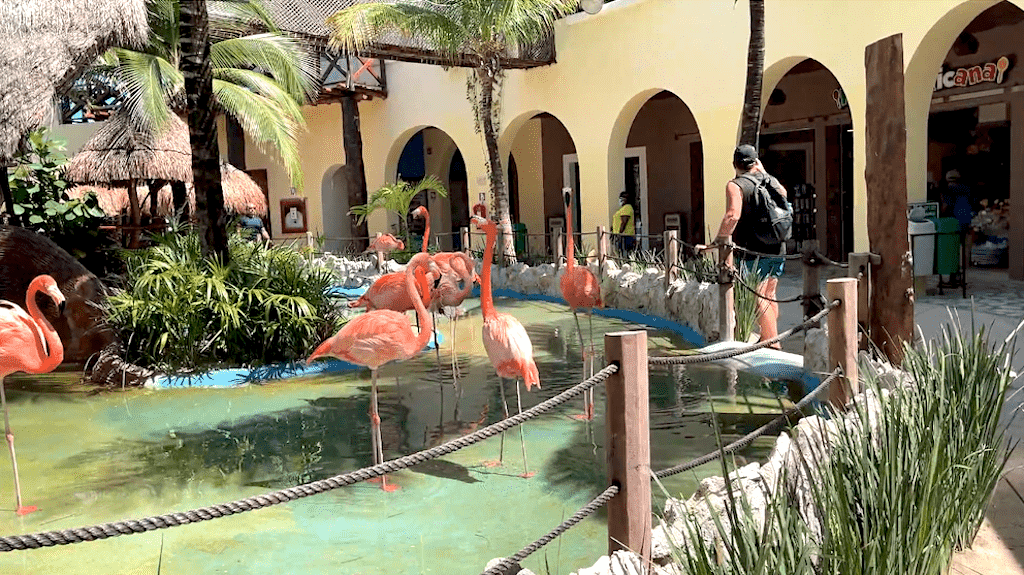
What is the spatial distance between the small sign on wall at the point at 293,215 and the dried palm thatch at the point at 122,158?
10.0 m

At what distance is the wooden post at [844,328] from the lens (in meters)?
4.26

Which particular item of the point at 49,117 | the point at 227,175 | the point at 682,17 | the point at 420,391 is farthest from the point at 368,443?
the point at 227,175

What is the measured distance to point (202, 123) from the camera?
28.3ft

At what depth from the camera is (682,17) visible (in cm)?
1336

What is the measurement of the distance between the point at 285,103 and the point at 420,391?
769 centimetres

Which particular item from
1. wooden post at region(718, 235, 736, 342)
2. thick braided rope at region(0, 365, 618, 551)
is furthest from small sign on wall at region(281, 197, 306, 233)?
thick braided rope at region(0, 365, 618, 551)

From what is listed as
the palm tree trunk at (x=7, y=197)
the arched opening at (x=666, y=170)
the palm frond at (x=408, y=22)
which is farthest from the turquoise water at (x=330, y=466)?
the arched opening at (x=666, y=170)

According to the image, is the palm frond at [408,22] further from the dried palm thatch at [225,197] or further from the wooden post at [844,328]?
the wooden post at [844,328]

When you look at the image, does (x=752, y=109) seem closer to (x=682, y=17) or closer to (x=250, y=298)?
(x=682, y=17)

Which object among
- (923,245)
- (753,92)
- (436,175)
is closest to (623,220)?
(753,92)

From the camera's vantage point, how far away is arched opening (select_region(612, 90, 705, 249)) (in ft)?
58.2

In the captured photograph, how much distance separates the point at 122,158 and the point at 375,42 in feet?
15.5

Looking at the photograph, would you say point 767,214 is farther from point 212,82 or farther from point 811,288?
point 212,82

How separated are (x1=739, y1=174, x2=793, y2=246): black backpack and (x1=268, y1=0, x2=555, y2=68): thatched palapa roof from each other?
32.5 ft
